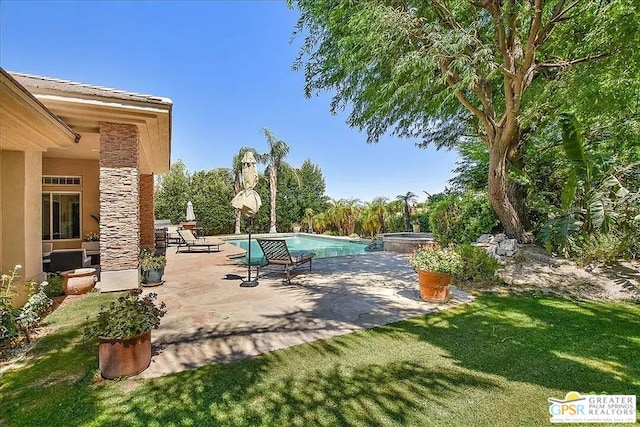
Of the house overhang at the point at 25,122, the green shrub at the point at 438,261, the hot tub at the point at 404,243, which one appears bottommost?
the hot tub at the point at 404,243

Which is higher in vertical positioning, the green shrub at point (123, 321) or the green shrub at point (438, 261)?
the green shrub at point (438, 261)

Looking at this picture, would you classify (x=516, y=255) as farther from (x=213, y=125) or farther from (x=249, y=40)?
(x=213, y=125)

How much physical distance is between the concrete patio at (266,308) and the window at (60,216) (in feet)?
17.0

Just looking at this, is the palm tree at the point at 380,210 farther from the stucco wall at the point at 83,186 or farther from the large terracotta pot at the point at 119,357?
the large terracotta pot at the point at 119,357

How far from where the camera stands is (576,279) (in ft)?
26.1

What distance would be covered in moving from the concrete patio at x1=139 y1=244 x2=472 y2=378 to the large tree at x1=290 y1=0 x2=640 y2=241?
5400 mm

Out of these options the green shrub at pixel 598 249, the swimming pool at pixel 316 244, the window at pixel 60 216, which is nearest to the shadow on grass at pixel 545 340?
the green shrub at pixel 598 249

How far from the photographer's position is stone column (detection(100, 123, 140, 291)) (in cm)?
739

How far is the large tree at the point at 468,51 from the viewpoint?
26.0ft

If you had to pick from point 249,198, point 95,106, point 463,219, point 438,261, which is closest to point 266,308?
point 249,198

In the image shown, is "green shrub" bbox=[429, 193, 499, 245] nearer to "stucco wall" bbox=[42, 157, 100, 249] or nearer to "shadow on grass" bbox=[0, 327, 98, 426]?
"shadow on grass" bbox=[0, 327, 98, 426]

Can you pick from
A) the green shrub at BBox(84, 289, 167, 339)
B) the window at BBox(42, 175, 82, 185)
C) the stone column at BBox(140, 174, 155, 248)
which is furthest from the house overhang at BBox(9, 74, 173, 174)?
the stone column at BBox(140, 174, 155, 248)

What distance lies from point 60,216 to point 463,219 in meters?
15.7

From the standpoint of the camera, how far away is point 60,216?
12.0m
